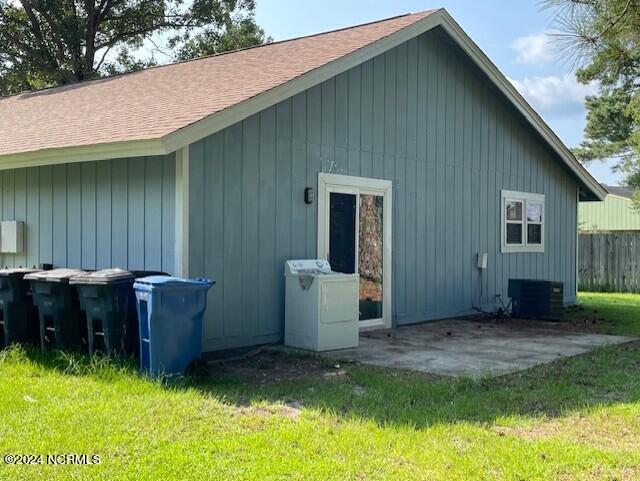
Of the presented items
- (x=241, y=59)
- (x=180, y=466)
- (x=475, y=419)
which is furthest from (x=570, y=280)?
(x=180, y=466)

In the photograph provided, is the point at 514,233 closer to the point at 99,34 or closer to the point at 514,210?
the point at 514,210

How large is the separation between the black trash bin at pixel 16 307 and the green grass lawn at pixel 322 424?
433 mm

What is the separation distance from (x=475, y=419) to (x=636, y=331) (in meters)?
6.33

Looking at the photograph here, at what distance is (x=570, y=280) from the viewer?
14.7m

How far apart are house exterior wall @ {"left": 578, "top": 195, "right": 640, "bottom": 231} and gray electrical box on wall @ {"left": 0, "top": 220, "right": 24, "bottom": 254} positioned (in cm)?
3316

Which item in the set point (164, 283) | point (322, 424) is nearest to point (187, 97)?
point (164, 283)

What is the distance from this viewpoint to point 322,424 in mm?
4789

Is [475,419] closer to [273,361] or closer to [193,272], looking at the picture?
[273,361]

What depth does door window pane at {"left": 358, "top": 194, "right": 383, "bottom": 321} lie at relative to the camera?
943 cm

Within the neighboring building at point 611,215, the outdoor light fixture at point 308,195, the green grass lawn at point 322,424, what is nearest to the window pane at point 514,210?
the outdoor light fixture at point 308,195

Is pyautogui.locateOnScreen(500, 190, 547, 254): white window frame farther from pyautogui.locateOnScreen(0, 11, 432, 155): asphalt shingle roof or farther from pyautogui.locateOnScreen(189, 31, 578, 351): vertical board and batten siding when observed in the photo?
pyautogui.locateOnScreen(0, 11, 432, 155): asphalt shingle roof

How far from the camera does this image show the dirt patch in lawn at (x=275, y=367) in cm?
649

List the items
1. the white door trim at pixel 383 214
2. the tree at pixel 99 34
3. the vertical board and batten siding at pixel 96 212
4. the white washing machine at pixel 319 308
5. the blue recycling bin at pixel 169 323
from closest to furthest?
1. the blue recycling bin at pixel 169 323
2. the vertical board and batten siding at pixel 96 212
3. the white washing machine at pixel 319 308
4. the white door trim at pixel 383 214
5. the tree at pixel 99 34

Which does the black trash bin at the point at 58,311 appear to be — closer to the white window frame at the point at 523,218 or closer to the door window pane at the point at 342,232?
the door window pane at the point at 342,232
